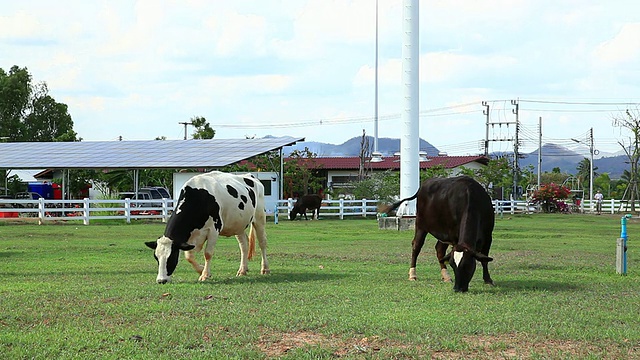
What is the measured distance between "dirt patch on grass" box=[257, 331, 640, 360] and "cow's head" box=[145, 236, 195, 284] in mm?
4475

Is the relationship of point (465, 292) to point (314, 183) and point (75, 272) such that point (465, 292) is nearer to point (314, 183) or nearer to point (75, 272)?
point (75, 272)

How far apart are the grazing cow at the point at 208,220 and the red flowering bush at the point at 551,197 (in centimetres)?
4266

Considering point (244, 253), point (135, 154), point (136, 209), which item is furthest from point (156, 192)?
point (244, 253)

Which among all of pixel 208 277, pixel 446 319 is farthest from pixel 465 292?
pixel 208 277

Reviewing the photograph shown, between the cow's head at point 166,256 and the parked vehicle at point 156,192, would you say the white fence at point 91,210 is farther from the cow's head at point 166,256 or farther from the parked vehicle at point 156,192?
the cow's head at point 166,256

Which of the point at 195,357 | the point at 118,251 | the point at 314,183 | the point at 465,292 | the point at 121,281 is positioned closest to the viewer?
the point at 195,357

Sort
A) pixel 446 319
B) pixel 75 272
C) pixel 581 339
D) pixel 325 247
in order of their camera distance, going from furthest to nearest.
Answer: pixel 325 247, pixel 75 272, pixel 446 319, pixel 581 339

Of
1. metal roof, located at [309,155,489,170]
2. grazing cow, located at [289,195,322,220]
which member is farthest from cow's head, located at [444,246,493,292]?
metal roof, located at [309,155,489,170]

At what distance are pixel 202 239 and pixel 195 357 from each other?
6.15m

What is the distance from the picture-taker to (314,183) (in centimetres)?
5919

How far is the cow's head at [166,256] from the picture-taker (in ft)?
41.2

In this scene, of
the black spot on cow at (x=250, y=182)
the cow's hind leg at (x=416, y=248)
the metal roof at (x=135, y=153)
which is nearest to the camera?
the cow's hind leg at (x=416, y=248)

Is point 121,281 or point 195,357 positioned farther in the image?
point 121,281

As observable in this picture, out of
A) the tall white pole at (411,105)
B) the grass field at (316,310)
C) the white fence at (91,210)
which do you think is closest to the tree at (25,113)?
the white fence at (91,210)
